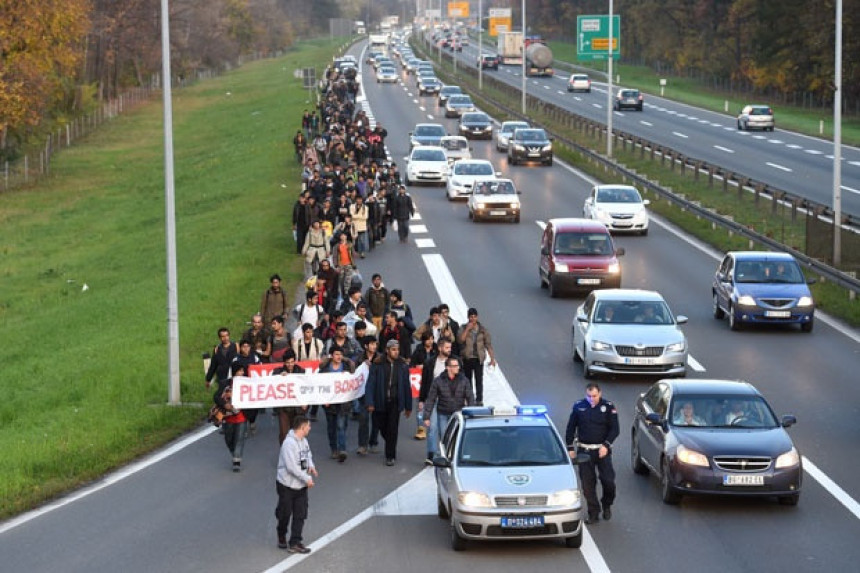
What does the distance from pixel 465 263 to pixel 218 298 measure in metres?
7.23

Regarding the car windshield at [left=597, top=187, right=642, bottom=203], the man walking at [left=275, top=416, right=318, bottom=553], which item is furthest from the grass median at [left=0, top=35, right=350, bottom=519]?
the car windshield at [left=597, top=187, right=642, bottom=203]

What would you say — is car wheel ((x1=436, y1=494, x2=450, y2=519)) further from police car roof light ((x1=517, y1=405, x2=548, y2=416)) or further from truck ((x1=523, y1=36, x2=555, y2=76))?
truck ((x1=523, y1=36, x2=555, y2=76))

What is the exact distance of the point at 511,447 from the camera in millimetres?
17656

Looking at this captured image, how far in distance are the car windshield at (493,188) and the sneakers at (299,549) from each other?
33.8 meters

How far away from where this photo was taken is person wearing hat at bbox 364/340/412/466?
21469 millimetres

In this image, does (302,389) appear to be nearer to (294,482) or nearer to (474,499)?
(294,482)

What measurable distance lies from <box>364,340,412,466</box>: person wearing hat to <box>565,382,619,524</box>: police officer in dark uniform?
360 centimetres

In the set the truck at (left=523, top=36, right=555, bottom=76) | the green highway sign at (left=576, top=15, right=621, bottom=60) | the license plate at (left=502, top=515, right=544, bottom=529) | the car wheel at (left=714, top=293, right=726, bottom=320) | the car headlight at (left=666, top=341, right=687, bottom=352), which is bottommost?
the car wheel at (left=714, top=293, right=726, bottom=320)

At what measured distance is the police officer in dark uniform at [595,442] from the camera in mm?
18188

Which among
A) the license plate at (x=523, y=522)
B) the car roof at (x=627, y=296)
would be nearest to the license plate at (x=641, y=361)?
the car roof at (x=627, y=296)

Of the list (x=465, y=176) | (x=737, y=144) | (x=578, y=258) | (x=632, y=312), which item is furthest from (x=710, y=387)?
(x=737, y=144)

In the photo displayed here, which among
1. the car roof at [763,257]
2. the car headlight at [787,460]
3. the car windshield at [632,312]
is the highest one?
the car roof at [763,257]

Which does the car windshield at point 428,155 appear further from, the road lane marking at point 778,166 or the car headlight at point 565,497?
the car headlight at point 565,497

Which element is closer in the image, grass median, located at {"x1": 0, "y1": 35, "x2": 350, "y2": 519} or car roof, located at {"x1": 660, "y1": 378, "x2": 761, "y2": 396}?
car roof, located at {"x1": 660, "y1": 378, "x2": 761, "y2": 396}
